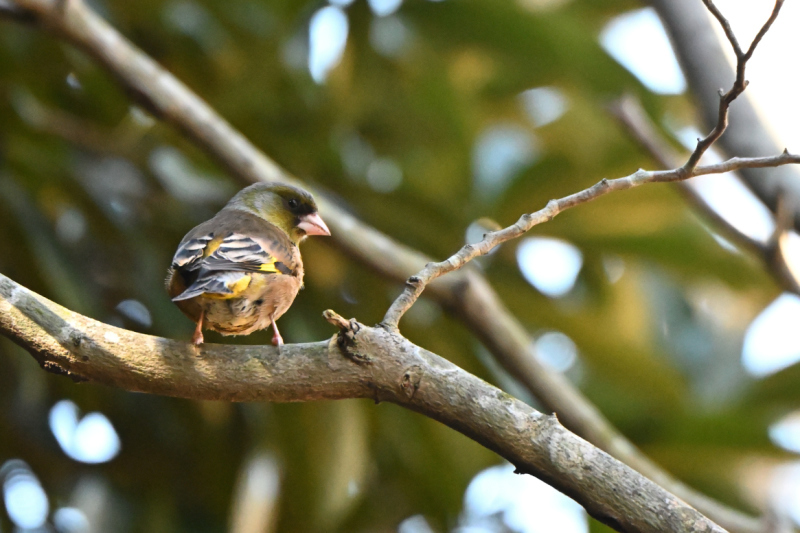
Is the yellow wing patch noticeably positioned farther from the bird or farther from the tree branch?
the tree branch

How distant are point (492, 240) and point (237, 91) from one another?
3005 mm

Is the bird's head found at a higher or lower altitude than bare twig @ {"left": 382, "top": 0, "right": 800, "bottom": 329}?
higher

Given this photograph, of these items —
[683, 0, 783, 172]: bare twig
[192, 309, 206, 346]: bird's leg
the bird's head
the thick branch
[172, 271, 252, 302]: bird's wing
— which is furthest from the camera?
the bird's head

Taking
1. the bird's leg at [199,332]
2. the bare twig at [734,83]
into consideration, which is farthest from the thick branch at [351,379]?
the bare twig at [734,83]

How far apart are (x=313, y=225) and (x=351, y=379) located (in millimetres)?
1509

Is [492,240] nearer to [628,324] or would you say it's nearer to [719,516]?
[719,516]

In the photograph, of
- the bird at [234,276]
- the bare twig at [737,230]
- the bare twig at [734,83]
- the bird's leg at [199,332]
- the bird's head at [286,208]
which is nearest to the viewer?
the bare twig at [734,83]

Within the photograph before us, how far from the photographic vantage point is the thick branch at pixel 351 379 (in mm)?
1509

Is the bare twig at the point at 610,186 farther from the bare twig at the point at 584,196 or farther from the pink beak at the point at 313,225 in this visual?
the pink beak at the point at 313,225

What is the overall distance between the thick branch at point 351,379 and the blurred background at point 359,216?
7.57 ft

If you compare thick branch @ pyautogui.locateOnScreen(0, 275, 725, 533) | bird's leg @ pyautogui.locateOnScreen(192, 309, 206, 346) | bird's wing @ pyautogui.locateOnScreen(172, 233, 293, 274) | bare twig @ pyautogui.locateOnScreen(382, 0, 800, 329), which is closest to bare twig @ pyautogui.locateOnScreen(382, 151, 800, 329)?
bare twig @ pyautogui.locateOnScreen(382, 0, 800, 329)

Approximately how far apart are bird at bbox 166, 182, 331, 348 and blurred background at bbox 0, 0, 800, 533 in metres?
1.61

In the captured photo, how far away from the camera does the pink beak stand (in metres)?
3.09

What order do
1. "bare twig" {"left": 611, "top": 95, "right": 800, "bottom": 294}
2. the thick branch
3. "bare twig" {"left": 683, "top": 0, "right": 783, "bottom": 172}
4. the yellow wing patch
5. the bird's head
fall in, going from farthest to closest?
the bird's head < "bare twig" {"left": 611, "top": 95, "right": 800, "bottom": 294} < the yellow wing patch < "bare twig" {"left": 683, "top": 0, "right": 783, "bottom": 172} < the thick branch
